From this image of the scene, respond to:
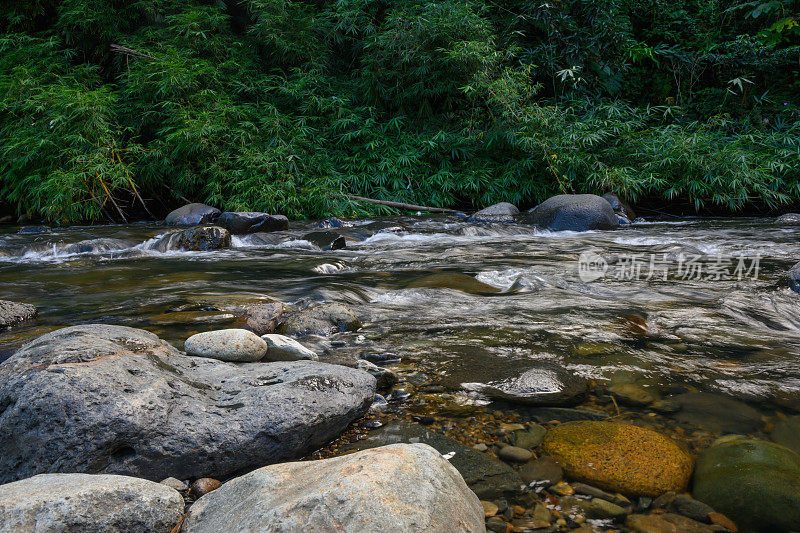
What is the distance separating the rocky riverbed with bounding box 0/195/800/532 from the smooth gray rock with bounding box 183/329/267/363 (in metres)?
0.01

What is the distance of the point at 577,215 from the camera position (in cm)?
843

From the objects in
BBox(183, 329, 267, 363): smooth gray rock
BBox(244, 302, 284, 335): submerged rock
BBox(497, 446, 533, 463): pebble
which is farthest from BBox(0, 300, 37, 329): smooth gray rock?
BBox(497, 446, 533, 463): pebble

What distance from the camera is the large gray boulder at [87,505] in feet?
3.86

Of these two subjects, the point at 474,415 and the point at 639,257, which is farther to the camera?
the point at 639,257

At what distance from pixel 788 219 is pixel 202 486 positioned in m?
10.1

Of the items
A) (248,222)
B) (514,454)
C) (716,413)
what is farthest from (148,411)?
(248,222)

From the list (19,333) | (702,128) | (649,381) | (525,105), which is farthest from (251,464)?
(702,128)

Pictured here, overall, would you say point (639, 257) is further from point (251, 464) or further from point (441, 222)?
point (251, 464)

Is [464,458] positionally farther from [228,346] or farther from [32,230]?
[32,230]

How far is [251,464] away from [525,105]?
33.5ft

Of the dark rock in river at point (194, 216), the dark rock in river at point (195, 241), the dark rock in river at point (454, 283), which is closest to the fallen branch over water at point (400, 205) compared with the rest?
the dark rock in river at point (194, 216)

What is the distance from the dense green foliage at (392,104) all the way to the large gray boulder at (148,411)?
7.67 meters

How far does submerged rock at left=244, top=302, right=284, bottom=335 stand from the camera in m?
3.21

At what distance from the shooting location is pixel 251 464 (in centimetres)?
175
